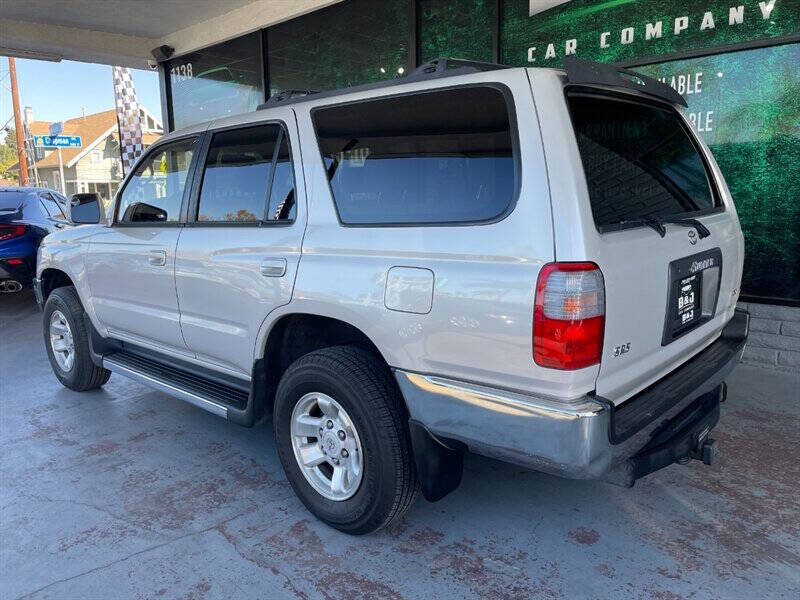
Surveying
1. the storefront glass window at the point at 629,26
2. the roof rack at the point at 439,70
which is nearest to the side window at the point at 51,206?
the storefront glass window at the point at 629,26

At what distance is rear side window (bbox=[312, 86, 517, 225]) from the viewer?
2.32 m

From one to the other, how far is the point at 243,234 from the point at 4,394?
3.29 metres

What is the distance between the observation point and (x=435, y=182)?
8.23ft

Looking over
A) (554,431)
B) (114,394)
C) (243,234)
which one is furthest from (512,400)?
(114,394)

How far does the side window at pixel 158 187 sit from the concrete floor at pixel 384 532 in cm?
146

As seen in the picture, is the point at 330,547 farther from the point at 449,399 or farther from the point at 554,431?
the point at 554,431

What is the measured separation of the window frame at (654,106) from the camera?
223 cm

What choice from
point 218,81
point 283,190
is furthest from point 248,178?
point 218,81

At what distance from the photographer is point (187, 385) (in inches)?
→ 142

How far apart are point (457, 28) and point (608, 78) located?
496cm

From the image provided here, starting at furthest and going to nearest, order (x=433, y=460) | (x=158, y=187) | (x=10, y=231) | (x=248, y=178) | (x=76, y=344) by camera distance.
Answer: (x=10, y=231) → (x=76, y=344) → (x=158, y=187) → (x=248, y=178) → (x=433, y=460)

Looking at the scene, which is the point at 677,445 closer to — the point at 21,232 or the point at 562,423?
the point at 562,423

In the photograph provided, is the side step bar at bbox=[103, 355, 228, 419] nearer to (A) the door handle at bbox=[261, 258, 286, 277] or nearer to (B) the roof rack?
(A) the door handle at bbox=[261, 258, 286, 277]

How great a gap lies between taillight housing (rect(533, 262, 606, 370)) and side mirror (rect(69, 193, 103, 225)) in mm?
3492
